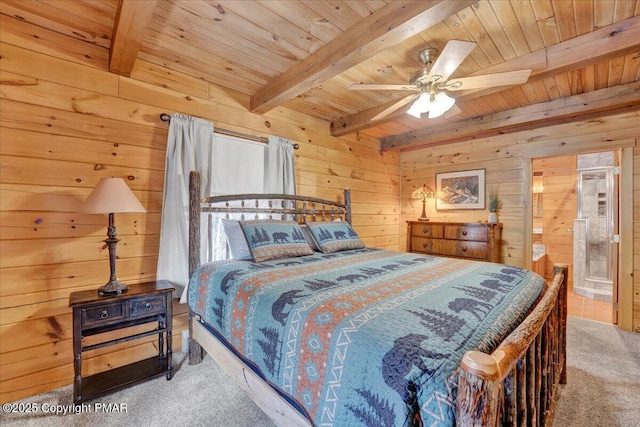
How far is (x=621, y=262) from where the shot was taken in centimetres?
300

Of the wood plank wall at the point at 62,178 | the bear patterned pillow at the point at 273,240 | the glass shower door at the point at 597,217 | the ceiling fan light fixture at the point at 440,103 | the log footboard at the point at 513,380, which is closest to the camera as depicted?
the log footboard at the point at 513,380

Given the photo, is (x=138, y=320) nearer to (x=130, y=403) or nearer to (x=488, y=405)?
(x=130, y=403)

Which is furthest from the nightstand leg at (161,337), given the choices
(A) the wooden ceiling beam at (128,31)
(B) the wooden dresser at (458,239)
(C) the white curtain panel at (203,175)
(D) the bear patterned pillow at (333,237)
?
(B) the wooden dresser at (458,239)

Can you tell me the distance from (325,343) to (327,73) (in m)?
1.94

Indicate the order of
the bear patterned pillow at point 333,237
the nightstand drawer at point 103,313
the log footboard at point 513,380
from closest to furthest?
the log footboard at point 513,380, the nightstand drawer at point 103,313, the bear patterned pillow at point 333,237

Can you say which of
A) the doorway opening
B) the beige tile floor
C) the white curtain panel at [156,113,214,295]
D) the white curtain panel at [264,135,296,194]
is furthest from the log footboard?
the doorway opening

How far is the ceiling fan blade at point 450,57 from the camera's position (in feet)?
5.14

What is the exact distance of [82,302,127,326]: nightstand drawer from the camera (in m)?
1.74

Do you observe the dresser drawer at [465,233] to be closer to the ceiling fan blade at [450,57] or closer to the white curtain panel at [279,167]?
the white curtain panel at [279,167]

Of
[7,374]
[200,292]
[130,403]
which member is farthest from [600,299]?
[7,374]

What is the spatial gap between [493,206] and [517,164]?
2.07 ft

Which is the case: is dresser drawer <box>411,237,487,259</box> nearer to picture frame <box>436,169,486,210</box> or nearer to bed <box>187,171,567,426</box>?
picture frame <box>436,169,486,210</box>

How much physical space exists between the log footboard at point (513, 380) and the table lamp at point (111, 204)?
2.00 metres

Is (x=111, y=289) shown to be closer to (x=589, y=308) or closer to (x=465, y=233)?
(x=465, y=233)
